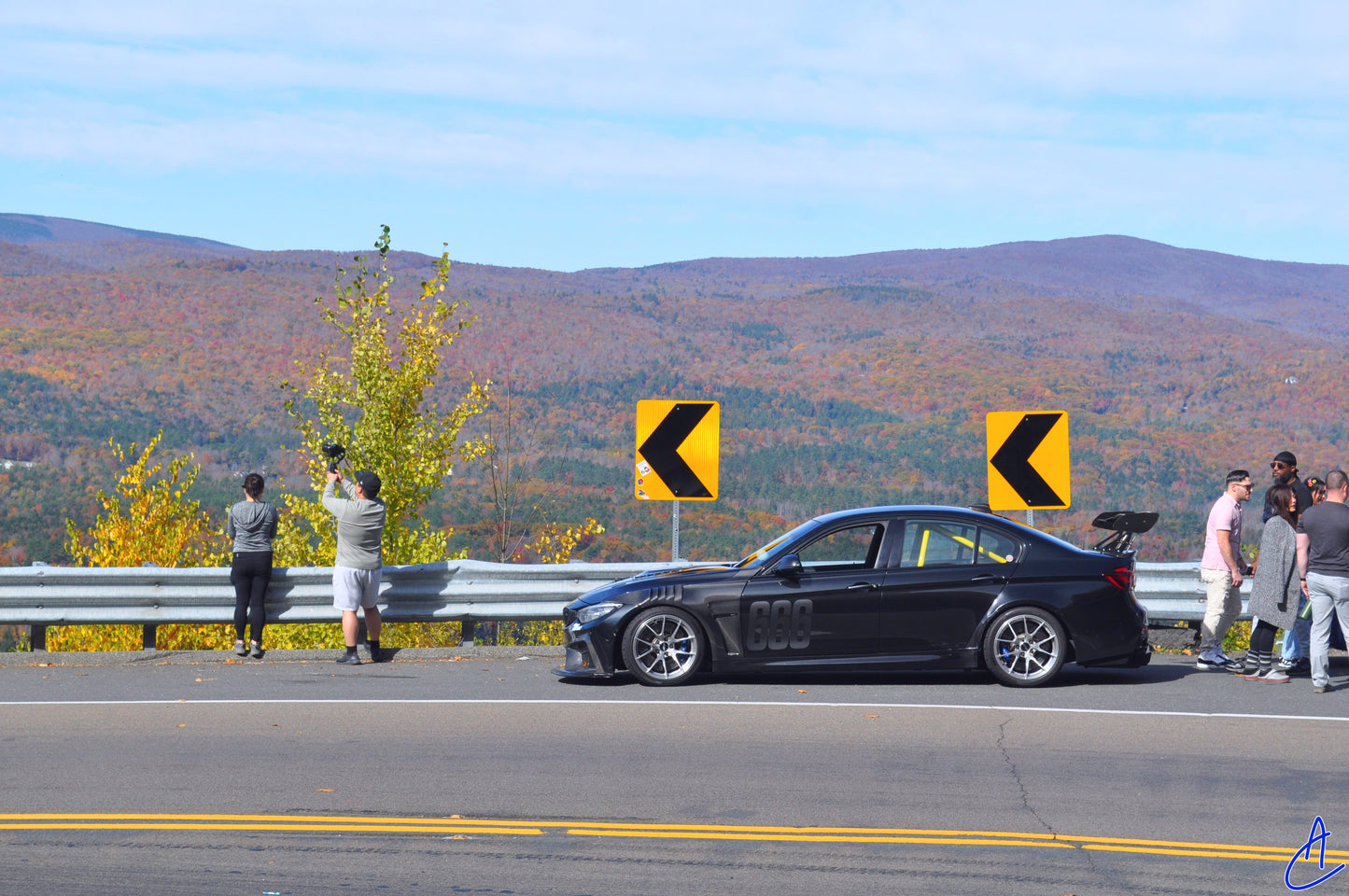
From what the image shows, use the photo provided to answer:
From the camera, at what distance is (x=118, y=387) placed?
9400 cm

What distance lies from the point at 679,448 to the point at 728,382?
98.7m

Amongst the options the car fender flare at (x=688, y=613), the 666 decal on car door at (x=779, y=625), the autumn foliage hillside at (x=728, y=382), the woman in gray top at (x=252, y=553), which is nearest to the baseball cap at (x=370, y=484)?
the woman in gray top at (x=252, y=553)

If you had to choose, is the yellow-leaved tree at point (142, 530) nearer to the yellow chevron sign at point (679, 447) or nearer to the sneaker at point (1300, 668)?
the yellow chevron sign at point (679, 447)

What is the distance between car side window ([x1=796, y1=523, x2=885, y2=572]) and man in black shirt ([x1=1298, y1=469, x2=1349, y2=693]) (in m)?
3.28

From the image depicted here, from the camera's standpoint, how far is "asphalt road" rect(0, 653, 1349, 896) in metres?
5.84

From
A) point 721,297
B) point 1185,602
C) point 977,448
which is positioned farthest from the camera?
point 721,297

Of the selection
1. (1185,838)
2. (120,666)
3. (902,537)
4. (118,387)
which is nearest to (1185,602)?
(902,537)

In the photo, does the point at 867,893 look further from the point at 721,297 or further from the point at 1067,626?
the point at 721,297

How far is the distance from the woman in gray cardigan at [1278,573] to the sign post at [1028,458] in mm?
2310

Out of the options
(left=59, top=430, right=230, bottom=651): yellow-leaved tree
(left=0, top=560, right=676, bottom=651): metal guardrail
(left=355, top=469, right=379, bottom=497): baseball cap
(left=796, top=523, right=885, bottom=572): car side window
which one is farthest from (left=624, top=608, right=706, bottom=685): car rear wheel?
(left=59, top=430, right=230, bottom=651): yellow-leaved tree

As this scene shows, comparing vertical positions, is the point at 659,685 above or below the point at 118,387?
below

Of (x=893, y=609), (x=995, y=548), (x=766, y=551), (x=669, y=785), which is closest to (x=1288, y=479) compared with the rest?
(x=995, y=548)

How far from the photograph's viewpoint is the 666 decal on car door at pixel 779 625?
10.6 m

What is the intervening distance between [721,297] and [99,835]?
143857mm
